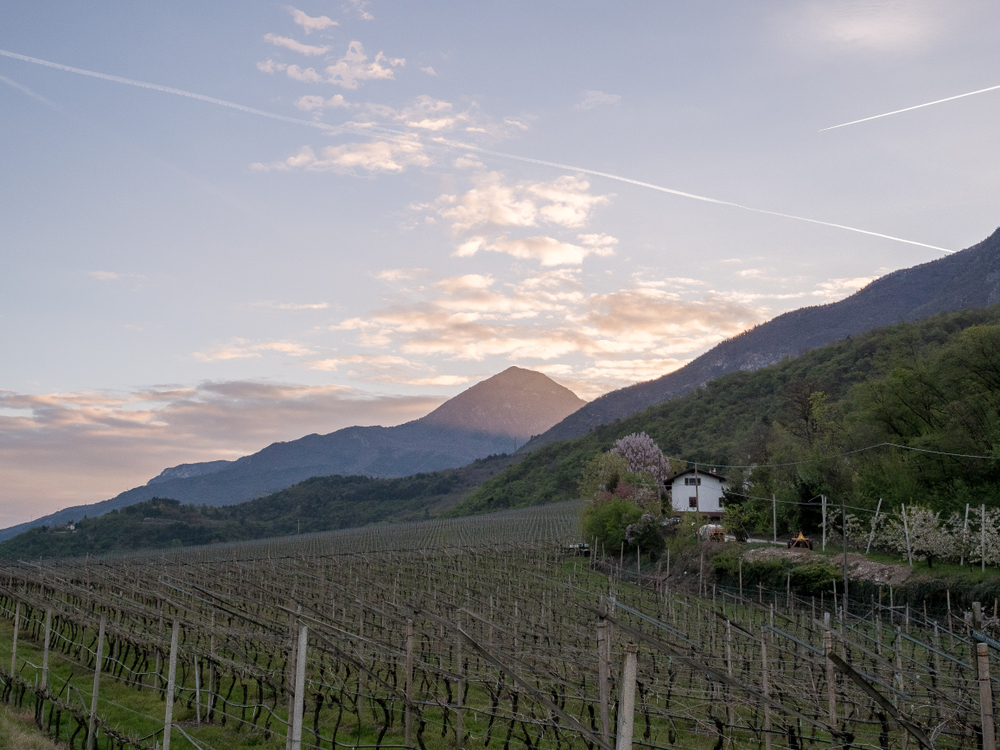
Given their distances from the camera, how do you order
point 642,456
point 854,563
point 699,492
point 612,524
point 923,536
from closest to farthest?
point 923,536 < point 854,563 < point 612,524 < point 699,492 < point 642,456

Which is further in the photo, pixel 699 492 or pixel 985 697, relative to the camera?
pixel 699 492

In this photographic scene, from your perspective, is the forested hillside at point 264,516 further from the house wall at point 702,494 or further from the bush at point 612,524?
the house wall at point 702,494

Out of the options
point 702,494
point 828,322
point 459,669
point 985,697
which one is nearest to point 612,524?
point 702,494

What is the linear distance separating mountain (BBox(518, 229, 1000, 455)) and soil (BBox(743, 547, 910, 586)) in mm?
103599

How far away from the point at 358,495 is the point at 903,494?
96.4 meters

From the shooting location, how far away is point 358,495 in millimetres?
122312

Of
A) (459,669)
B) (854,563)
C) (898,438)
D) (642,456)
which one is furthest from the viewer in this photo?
(642,456)

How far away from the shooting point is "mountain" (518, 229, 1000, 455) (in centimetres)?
14025

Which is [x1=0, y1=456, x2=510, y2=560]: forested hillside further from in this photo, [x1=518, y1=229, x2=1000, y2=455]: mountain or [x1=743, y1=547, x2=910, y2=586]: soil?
[x1=743, y1=547, x2=910, y2=586]: soil

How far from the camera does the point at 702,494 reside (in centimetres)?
5375

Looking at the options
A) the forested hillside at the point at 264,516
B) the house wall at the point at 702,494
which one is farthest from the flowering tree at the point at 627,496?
the forested hillside at the point at 264,516

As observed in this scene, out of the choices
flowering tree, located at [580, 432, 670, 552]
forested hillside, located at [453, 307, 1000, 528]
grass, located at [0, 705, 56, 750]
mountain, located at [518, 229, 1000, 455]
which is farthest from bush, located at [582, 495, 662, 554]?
mountain, located at [518, 229, 1000, 455]

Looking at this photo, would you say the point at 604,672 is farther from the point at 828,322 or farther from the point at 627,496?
the point at 828,322

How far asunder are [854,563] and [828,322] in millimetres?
148640
